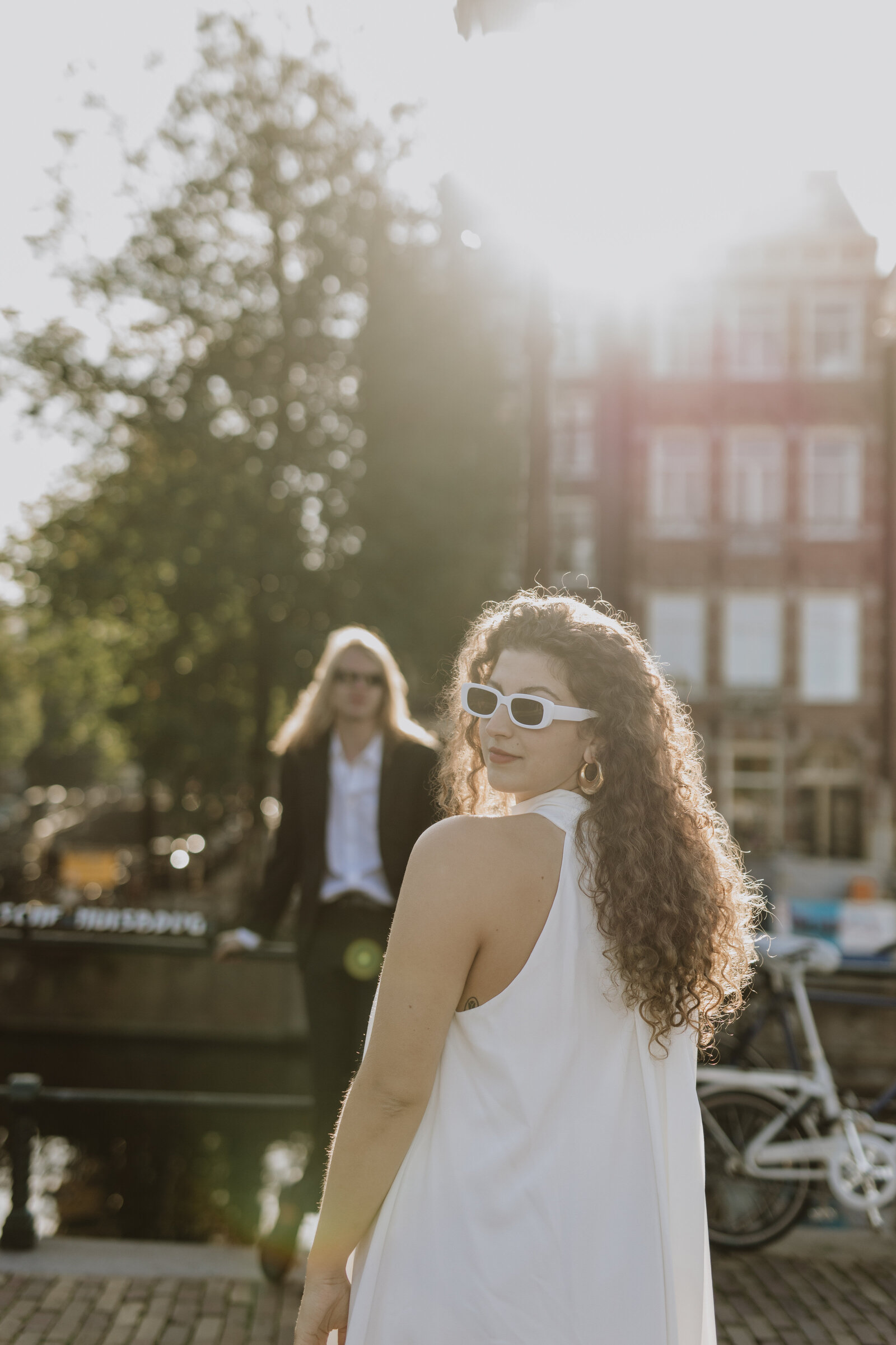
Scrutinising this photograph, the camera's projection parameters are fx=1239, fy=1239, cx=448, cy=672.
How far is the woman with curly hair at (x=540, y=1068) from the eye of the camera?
5.08ft

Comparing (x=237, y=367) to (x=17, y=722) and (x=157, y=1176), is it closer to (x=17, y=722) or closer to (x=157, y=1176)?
(x=157, y=1176)

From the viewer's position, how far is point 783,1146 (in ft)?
14.6

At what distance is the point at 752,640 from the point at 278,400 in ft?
49.7

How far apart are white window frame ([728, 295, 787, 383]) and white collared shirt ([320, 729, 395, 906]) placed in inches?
1031

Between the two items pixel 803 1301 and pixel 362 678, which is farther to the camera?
pixel 803 1301

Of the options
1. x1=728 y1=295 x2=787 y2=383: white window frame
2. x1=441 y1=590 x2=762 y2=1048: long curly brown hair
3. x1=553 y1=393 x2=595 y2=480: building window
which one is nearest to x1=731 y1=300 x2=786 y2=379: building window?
x1=728 y1=295 x2=787 y2=383: white window frame

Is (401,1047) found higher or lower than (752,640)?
lower

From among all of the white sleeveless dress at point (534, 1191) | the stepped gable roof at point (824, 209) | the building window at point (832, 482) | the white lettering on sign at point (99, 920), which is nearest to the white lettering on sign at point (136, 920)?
the white lettering on sign at point (99, 920)

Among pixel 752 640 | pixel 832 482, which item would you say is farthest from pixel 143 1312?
pixel 832 482

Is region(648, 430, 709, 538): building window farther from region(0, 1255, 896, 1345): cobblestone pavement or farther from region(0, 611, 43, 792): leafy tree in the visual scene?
region(0, 611, 43, 792): leafy tree

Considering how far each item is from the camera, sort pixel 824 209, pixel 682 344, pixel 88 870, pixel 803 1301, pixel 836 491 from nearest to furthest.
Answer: pixel 803 1301
pixel 88 870
pixel 836 491
pixel 682 344
pixel 824 209

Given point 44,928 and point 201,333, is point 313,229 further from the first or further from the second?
point 44,928

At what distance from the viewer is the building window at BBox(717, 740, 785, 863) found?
2761cm

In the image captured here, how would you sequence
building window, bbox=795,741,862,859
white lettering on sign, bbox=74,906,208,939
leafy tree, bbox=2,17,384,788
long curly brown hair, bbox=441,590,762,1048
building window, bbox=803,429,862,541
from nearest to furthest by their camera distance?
long curly brown hair, bbox=441,590,762,1048 < white lettering on sign, bbox=74,906,208,939 < leafy tree, bbox=2,17,384,788 < building window, bbox=795,741,862,859 < building window, bbox=803,429,862,541
